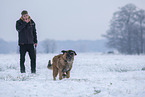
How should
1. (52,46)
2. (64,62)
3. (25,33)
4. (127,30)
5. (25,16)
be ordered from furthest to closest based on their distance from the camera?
(52,46), (127,30), (25,33), (25,16), (64,62)

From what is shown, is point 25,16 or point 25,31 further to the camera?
point 25,31

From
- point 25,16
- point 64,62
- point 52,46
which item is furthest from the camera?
point 52,46

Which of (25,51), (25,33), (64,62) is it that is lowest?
(64,62)

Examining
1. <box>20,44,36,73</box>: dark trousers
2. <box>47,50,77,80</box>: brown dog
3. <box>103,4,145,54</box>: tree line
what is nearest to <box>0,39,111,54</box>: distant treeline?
<box>103,4,145,54</box>: tree line

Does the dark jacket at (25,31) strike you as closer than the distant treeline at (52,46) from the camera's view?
Yes

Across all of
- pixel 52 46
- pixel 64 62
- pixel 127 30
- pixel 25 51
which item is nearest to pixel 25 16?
pixel 25 51

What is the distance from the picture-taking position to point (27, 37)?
306 inches

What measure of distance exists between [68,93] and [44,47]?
2166 inches

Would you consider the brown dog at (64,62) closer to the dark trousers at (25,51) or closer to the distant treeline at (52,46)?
the dark trousers at (25,51)

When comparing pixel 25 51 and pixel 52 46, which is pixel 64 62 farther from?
pixel 52 46

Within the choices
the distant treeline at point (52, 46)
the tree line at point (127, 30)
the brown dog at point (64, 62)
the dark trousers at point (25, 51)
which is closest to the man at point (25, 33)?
the dark trousers at point (25, 51)

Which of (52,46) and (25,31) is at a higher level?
(25,31)

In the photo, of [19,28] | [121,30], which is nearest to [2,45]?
[121,30]

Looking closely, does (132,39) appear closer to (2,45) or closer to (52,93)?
(52,93)
